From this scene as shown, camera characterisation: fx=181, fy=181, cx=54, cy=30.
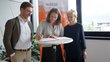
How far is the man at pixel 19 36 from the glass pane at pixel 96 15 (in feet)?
6.26

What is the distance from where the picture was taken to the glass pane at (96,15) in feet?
12.8

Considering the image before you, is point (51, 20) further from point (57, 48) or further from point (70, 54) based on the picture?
point (70, 54)

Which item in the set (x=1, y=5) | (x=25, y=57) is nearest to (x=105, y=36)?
(x=25, y=57)

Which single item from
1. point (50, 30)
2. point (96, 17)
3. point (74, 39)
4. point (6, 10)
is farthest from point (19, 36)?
point (96, 17)

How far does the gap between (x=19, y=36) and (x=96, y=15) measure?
219 centimetres

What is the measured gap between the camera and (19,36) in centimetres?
238

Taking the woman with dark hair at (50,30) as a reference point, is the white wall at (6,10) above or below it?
above

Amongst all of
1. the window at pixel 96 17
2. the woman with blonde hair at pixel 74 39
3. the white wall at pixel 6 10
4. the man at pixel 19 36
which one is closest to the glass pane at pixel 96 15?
the window at pixel 96 17

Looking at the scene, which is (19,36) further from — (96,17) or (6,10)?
(96,17)

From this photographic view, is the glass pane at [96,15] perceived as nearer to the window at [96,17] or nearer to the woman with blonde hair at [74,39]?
the window at [96,17]

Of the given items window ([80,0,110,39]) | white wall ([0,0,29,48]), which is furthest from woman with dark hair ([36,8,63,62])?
window ([80,0,110,39])

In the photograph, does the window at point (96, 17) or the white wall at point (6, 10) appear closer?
the white wall at point (6, 10)

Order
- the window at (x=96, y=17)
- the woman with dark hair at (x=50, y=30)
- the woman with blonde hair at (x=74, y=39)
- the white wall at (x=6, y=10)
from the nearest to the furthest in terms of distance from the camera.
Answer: the woman with dark hair at (x=50, y=30), the woman with blonde hair at (x=74, y=39), the white wall at (x=6, y=10), the window at (x=96, y=17)

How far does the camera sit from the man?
2.29 metres
